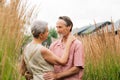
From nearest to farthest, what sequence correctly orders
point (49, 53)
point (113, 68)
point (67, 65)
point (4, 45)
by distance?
Answer: 1. point (4, 45)
2. point (49, 53)
3. point (67, 65)
4. point (113, 68)

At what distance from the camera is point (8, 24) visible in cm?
295

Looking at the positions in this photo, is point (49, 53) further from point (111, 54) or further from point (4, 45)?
point (111, 54)

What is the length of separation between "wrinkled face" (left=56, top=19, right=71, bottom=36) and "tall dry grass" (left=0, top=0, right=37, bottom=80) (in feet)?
3.86

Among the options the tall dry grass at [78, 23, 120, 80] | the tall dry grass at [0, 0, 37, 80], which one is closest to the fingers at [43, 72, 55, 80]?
the tall dry grass at [0, 0, 37, 80]

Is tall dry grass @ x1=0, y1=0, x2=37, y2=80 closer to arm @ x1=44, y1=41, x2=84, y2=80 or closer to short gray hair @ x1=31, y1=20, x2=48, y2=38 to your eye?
short gray hair @ x1=31, y1=20, x2=48, y2=38

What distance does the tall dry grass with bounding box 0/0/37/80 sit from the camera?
283 cm

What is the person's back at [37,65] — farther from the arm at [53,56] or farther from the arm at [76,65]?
the arm at [76,65]

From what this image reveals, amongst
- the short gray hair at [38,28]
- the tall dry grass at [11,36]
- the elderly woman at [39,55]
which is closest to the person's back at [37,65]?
the elderly woman at [39,55]

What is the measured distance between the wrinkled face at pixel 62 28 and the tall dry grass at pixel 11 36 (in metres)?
1.18

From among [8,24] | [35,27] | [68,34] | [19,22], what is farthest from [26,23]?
[68,34]

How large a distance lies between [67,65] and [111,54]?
177 centimetres

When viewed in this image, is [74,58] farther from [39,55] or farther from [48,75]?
[39,55]

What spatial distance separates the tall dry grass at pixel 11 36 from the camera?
283 centimetres

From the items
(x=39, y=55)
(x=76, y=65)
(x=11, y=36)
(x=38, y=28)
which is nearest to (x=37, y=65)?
(x=39, y=55)
